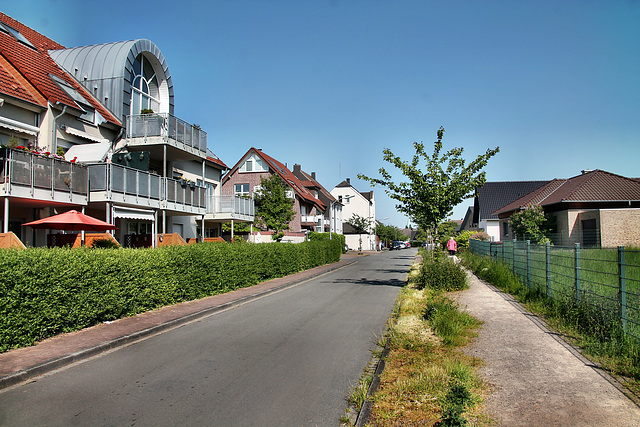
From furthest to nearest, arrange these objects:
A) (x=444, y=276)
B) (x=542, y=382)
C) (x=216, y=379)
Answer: (x=444, y=276), (x=216, y=379), (x=542, y=382)

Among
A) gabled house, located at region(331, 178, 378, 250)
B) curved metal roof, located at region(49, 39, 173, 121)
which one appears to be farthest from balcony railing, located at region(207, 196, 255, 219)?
gabled house, located at region(331, 178, 378, 250)

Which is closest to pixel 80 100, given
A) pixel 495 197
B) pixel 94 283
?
pixel 94 283

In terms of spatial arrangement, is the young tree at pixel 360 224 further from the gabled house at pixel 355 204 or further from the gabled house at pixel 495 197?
the gabled house at pixel 495 197

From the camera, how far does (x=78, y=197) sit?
14.8 m

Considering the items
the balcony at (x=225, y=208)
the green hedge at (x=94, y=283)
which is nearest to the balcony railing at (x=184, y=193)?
the balcony at (x=225, y=208)

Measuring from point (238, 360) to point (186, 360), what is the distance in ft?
2.50

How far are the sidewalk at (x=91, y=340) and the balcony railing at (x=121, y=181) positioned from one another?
20.6ft

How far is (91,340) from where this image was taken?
7465 mm

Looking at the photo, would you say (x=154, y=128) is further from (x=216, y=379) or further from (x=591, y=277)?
(x=591, y=277)

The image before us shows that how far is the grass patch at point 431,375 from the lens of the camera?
13.5ft

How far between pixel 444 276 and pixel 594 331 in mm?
6736

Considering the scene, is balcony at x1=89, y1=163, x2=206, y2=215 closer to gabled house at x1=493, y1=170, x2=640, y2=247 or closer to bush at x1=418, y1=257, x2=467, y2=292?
bush at x1=418, y1=257, x2=467, y2=292

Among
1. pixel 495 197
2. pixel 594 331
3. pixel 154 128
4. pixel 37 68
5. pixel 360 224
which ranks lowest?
pixel 594 331

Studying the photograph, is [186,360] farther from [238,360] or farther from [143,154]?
[143,154]
